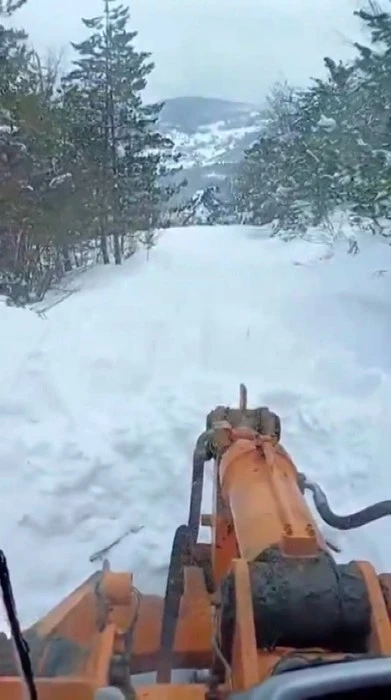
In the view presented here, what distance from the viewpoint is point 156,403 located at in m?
7.79

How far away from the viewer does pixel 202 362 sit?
10.1m

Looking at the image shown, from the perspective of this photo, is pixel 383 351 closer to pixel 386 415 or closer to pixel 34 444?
pixel 386 415

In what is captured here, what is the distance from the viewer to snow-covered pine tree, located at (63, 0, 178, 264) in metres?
23.4

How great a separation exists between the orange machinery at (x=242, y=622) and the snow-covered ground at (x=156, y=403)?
1.62m

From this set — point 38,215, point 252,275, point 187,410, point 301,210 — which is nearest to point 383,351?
point 187,410

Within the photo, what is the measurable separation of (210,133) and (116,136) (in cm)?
7245

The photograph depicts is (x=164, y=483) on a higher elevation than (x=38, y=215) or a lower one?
lower

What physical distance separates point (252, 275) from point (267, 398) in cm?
1035

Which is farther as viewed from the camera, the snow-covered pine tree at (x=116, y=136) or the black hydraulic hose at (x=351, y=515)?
the snow-covered pine tree at (x=116, y=136)

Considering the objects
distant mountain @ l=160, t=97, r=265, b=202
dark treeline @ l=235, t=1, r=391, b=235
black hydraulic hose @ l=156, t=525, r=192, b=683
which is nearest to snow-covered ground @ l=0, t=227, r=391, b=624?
black hydraulic hose @ l=156, t=525, r=192, b=683

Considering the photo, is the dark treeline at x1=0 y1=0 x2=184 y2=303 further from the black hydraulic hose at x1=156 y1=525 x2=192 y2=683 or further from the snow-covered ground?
the black hydraulic hose at x1=156 y1=525 x2=192 y2=683

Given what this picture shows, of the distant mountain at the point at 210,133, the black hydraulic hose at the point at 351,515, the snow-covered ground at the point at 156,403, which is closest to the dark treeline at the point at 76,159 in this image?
the snow-covered ground at the point at 156,403

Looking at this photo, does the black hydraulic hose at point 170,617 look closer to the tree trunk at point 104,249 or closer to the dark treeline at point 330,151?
the dark treeline at point 330,151

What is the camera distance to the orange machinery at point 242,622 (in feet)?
4.16
